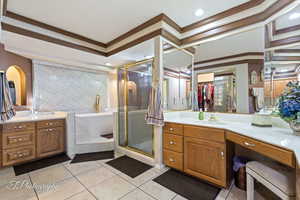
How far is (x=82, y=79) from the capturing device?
416 centimetres

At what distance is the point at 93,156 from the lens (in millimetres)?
2625

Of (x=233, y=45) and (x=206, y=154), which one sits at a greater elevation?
(x=233, y=45)

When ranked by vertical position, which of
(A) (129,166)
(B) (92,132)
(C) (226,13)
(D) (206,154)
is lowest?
(A) (129,166)

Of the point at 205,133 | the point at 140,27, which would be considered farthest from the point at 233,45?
the point at 140,27

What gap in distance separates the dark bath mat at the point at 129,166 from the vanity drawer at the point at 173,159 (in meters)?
0.35

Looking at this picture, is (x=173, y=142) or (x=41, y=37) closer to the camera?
(x=173, y=142)

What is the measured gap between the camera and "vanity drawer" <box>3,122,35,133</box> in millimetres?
2102

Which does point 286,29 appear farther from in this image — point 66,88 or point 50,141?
point 66,88

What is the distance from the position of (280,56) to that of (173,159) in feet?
6.50

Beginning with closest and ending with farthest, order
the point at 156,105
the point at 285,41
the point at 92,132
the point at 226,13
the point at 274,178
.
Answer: the point at 274,178 → the point at 285,41 → the point at 226,13 → the point at 156,105 → the point at 92,132

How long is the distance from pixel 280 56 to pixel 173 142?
5.89 feet

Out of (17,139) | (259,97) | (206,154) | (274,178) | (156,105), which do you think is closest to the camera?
(274,178)

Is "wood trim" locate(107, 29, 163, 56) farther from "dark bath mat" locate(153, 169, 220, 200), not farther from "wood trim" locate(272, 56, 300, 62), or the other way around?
"dark bath mat" locate(153, 169, 220, 200)

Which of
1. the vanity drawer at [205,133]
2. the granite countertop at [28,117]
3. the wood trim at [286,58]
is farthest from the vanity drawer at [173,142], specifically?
the granite countertop at [28,117]
